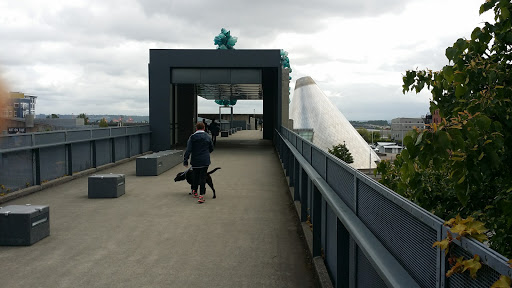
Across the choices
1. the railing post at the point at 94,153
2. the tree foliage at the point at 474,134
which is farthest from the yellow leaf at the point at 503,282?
the railing post at the point at 94,153

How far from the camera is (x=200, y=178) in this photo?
1110cm

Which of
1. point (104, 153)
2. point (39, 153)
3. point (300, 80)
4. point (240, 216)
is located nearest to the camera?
point (240, 216)

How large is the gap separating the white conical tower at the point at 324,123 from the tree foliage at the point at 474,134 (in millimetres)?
92512

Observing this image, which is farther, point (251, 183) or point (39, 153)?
point (251, 183)

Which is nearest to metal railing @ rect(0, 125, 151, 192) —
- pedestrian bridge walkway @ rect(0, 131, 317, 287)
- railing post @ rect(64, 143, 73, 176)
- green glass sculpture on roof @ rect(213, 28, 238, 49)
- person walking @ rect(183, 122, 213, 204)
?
railing post @ rect(64, 143, 73, 176)

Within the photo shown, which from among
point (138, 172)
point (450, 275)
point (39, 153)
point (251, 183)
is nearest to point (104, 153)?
point (138, 172)

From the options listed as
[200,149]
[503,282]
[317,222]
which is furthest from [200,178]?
[503,282]

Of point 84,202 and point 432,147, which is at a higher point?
point 432,147

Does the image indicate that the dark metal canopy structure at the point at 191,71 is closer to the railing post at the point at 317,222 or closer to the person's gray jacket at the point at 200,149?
the person's gray jacket at the point at 200,149

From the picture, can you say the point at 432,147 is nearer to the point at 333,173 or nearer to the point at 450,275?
the point at 450,275

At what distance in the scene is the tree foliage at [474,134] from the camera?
108 inches

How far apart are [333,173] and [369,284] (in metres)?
2.00

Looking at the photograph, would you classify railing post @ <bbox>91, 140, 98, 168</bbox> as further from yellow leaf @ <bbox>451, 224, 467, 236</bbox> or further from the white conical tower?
the white conical tower

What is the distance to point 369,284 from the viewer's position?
3.50 m
